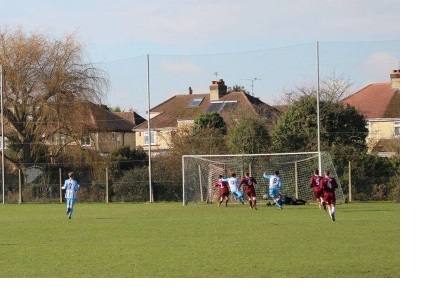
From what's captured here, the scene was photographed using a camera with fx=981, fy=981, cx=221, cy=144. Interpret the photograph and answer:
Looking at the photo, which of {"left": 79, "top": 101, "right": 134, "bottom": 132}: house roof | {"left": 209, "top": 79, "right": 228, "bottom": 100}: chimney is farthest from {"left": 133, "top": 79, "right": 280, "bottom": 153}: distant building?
{"left": 79, "top": 101, "right": 134, "bottom": 132}: house roof

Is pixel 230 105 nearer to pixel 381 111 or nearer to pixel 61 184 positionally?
pixel 381 111

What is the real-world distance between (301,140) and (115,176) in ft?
28.7

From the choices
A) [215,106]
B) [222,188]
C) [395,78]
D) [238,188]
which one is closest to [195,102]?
[215,106]

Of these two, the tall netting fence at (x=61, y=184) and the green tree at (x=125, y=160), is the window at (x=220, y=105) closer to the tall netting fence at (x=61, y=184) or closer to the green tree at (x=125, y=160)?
the green tree at (x=125, y=160)

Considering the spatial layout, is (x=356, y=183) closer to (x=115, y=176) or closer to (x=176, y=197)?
(x=176, y=197)

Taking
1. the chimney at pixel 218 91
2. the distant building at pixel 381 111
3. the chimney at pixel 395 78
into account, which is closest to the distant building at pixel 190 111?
the chimney at pixel 218 91

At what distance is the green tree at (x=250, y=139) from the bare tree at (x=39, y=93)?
25.8ft

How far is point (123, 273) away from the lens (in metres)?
15.5

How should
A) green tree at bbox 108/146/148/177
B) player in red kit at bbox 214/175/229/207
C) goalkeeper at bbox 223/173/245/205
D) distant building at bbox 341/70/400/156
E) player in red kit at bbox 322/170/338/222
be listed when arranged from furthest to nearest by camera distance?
1. distant building at bbox 341/70/400/156
2. green tree at bbox 108/146/148/177
3. goalkeeper at bbox 223/173/245/205
4. player in red kit at bbox 214/175/229/207
5. player in red kit at bbox 322/170/338/222

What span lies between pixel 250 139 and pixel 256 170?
330 centimetres

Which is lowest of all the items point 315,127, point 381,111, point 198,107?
point 315,127

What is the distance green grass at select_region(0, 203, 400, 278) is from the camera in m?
15.6

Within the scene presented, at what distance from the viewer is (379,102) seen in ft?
163

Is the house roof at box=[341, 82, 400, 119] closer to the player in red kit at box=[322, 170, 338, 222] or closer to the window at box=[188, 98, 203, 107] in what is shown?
the window at box=[188, 98, 203, 107]
